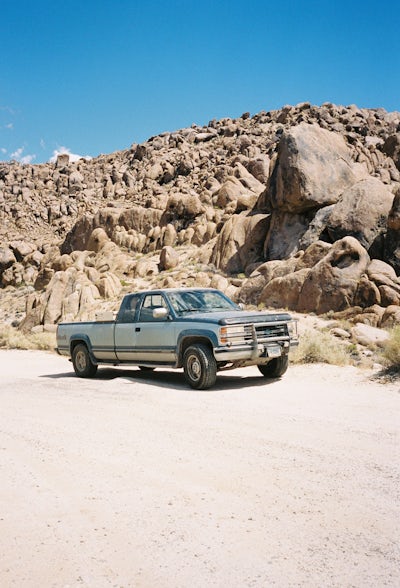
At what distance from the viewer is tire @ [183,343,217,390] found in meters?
10.1

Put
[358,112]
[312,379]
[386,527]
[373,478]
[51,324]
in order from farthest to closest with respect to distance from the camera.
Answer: [358,112] → [51,324] → [312,379] → [373,478] → [386,527]

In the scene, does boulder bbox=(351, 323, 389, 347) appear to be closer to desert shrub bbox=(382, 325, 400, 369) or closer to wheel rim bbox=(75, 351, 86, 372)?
desert shrub bbox=(382, 325, 400, 369)

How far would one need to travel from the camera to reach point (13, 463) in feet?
19.1

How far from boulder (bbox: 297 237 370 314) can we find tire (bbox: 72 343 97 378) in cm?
1214

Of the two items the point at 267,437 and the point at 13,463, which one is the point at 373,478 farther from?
the point at 13,463

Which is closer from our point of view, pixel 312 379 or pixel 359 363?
pixel 312 379

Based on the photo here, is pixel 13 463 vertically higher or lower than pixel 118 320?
lower

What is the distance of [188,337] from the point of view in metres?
10.7

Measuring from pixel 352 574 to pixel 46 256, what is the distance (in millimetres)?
55528

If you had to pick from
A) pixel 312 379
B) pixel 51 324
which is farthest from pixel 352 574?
pixel 51 324

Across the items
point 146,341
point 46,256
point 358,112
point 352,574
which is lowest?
point 352,574

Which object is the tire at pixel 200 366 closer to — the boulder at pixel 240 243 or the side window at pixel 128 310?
the side window at pixel 128 310

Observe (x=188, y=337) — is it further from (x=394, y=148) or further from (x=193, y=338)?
(x=394, y=148)

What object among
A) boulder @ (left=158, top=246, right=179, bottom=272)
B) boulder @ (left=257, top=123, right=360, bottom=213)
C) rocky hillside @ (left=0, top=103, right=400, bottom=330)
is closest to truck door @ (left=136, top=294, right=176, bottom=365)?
rocky hillside @ (left=0, top=103, right=400, bottom=330)
